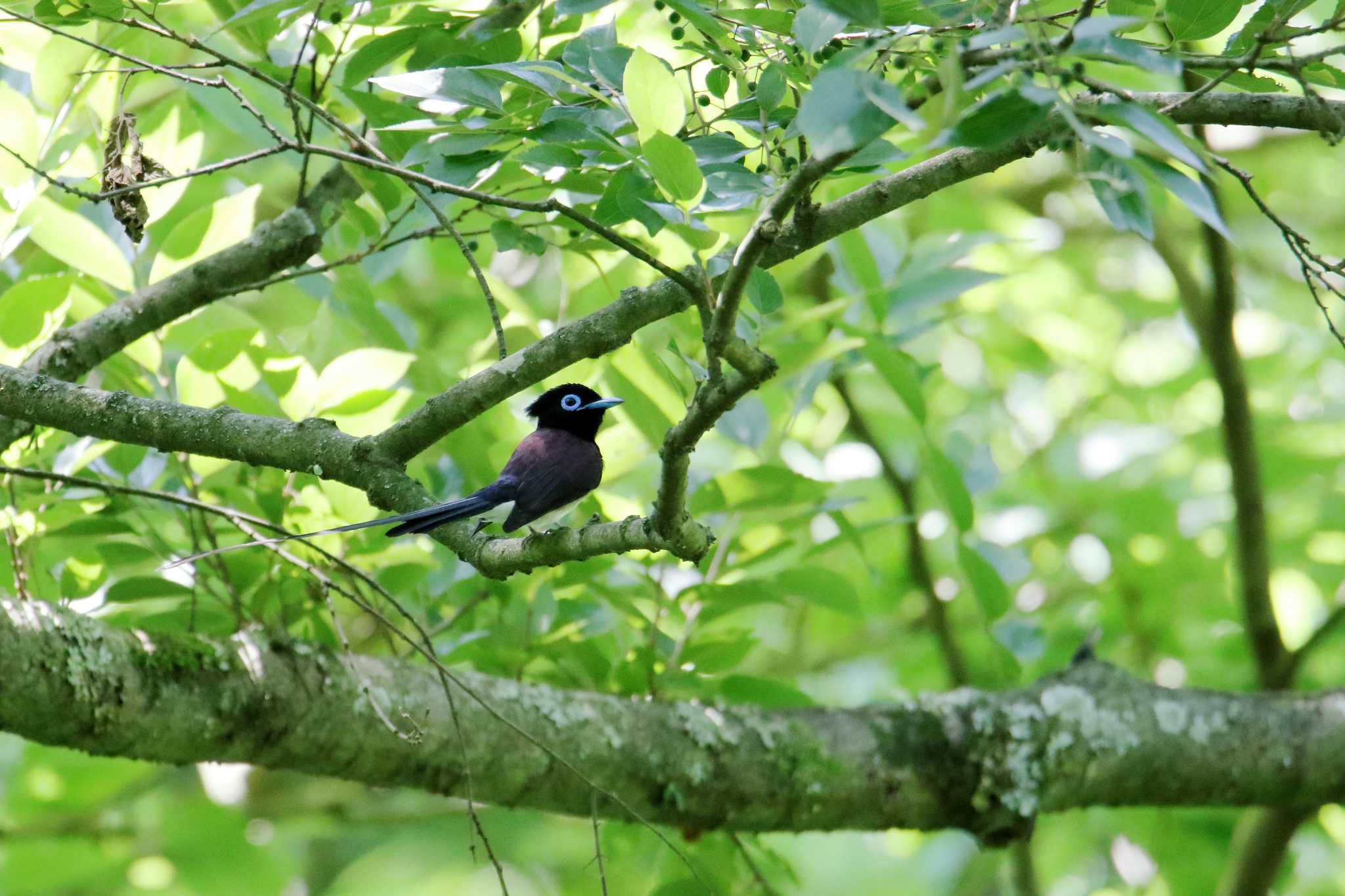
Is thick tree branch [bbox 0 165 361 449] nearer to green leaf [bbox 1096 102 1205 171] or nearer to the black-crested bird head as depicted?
the black-crested bird head

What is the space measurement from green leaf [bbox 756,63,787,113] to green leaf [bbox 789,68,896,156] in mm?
829

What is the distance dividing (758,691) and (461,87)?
2.53 metres

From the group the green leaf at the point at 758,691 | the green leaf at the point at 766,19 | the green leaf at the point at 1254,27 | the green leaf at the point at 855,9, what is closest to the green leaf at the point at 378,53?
the green leaf at the point at 766,19

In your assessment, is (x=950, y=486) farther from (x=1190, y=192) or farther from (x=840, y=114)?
(x=840, y=114)

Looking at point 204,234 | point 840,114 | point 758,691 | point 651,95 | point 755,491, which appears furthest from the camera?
point 758,691

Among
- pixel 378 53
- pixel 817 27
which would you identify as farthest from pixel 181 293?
pixel 817 27

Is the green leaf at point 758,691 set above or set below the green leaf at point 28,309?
below

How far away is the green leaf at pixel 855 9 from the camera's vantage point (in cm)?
203

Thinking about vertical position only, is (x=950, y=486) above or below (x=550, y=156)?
below

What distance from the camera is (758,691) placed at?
4531 millimetres

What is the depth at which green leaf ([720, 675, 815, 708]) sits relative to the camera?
451 cm

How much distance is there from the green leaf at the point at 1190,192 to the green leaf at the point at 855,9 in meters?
0.49

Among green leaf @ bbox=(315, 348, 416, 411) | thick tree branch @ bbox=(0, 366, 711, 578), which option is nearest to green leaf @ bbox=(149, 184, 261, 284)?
green leaf @ bbox=(315, 348, 416, 411)

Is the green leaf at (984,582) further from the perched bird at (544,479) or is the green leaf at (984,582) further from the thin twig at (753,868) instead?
the perched bird at (544,479)
